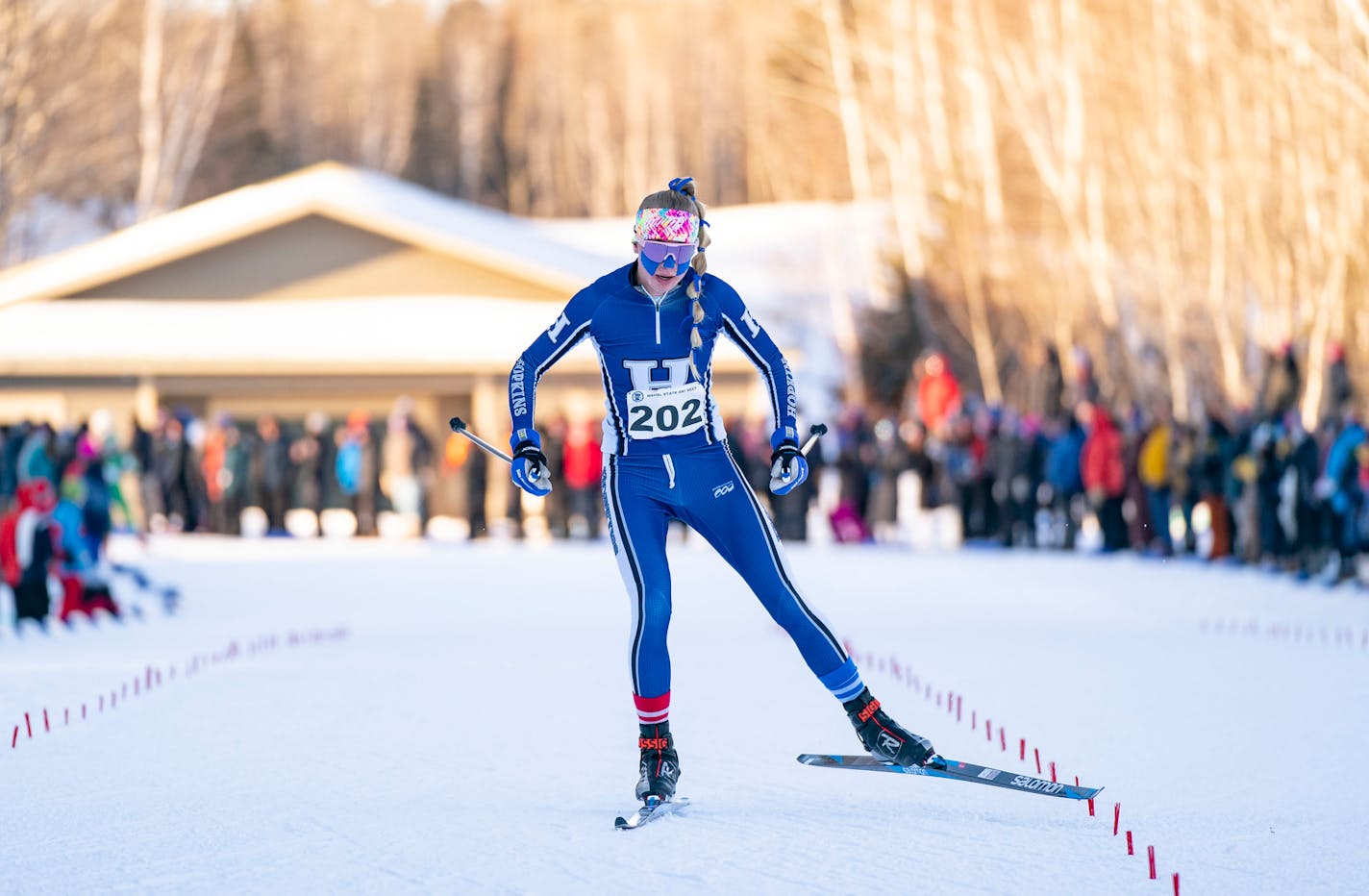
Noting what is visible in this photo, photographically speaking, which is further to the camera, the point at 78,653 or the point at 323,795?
Answer: the point at 78,653

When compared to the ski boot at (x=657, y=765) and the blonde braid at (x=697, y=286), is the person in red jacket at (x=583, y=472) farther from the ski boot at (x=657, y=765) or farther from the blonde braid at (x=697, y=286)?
the ski boot at (x=657, y=765)

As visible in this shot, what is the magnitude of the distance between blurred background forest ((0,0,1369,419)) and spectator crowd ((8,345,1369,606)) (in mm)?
3445

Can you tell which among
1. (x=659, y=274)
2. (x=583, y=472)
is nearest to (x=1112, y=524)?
(x=583, y=472)

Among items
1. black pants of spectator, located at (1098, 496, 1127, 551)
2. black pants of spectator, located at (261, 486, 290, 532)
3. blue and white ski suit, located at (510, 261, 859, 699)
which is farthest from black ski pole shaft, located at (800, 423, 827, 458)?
black pants of spectator, located at (261, 486, 290, 532)

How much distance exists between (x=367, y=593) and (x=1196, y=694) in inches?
341

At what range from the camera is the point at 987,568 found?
58.3 feet

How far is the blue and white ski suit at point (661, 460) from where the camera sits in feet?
19.5

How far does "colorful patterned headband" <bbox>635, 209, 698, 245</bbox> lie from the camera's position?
5.91m

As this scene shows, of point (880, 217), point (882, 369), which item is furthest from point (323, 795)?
point (880, 217)

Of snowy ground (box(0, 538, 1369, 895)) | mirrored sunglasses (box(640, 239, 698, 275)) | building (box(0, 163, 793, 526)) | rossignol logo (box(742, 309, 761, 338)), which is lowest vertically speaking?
snowy ground (box(0, 538, 1369, 895))

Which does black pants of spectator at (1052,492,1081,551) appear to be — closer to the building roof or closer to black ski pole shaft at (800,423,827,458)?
the building roof

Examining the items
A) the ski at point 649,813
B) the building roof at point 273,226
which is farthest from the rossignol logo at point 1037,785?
the building roof at point 273,226

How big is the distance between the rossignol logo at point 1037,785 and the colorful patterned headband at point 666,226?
2111 millimetres

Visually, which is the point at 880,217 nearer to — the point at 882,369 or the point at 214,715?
the point at 882,369
